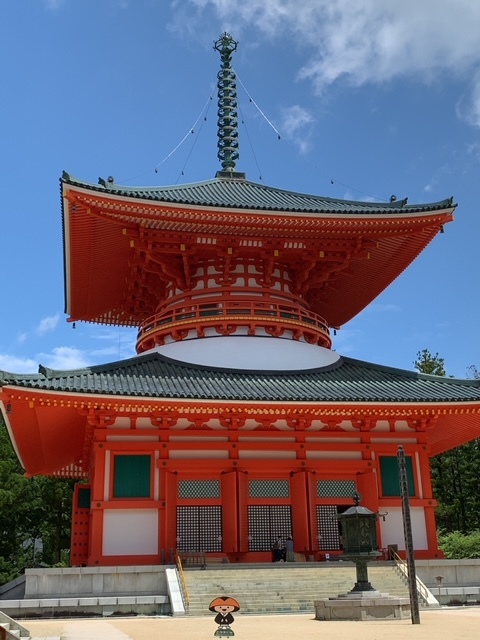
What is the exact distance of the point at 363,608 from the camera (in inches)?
568

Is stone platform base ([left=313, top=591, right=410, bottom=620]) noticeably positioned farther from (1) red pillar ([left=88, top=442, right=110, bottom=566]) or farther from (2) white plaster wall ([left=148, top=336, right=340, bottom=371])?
(2) white plaster wall ([left=148, top=336, right=340, bottom=371])

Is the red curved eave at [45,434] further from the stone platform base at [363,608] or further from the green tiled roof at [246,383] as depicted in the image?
the stone platform base at [363,608]

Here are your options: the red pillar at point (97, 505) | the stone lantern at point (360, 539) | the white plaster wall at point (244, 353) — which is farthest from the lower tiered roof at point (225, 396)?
the stone lantern at point (360, 539)

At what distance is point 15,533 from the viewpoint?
47.2 m

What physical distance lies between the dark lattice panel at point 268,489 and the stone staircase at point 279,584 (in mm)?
3062

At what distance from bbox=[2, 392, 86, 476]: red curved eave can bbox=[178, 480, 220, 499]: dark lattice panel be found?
151 inches

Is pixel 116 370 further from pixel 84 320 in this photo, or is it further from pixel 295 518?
pixel 84 320

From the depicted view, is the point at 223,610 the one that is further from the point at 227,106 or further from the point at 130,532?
the point at 227,106

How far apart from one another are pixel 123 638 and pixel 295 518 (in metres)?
10.6

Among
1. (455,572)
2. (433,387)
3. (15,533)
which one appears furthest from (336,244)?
(15,533)

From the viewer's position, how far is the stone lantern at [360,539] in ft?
51.0

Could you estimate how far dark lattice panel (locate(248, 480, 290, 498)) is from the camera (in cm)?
2141

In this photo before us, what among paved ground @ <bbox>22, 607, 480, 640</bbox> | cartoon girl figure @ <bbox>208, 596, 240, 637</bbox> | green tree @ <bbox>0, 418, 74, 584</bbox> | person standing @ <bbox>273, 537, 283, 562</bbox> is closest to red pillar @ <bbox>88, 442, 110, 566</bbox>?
paved ground @ <bbox>22, 607, 480, 640</bbox>

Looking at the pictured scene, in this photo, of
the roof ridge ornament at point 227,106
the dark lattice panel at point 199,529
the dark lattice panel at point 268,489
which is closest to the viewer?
the dark lattice panel at point 199,529
